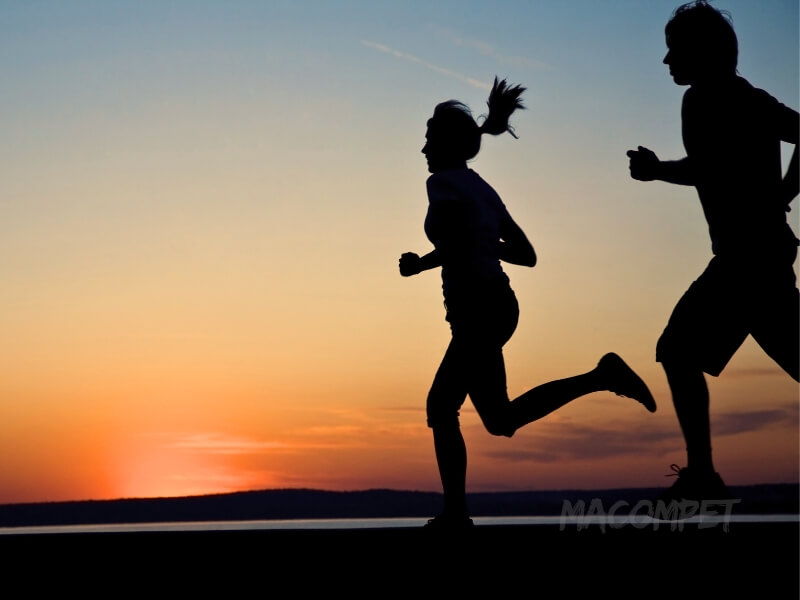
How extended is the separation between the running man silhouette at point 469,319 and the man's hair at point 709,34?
143cm

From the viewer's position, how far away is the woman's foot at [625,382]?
6461mm

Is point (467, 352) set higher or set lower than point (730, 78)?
lower

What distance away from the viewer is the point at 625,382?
646cm

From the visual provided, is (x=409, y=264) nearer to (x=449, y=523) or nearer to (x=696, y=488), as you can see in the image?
(x=449, y=523)

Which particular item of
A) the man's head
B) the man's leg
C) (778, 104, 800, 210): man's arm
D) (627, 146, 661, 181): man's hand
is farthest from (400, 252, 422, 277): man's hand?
(778, 104, 800, 210): man's arm

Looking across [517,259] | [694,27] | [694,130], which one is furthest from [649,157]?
[517,259]

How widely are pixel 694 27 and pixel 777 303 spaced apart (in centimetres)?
148

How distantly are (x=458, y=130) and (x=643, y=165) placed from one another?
55.4 inches

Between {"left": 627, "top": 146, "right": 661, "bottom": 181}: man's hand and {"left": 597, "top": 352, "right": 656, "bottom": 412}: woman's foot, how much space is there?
1.42 metres

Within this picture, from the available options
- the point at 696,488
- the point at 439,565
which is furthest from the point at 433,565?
the point at 696,488

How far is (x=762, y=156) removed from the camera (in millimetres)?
5535

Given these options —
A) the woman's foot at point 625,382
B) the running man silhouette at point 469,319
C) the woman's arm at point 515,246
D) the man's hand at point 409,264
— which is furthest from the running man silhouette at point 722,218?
the man's hand at point 409,264

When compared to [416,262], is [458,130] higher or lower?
higher

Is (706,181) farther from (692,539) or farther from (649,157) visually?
(692,539)
